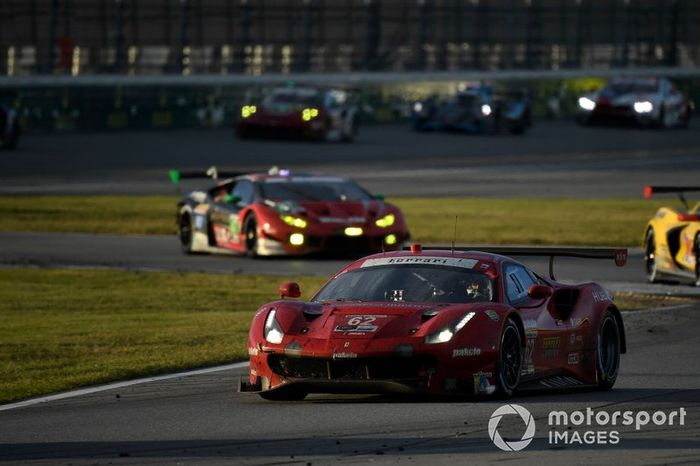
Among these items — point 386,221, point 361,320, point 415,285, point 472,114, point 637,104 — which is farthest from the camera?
point 637,104

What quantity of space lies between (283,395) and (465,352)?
1.31 meters

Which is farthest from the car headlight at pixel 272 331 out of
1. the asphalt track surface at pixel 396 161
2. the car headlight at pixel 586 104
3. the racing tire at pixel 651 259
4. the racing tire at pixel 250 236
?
the car headlight at pixel 586 104

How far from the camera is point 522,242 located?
2712cm

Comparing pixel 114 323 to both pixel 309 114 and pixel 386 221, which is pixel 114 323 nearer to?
pixel 386 221

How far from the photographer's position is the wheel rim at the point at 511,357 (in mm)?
11633

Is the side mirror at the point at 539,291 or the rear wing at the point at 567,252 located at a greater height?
the rear wing at the point at 567,252

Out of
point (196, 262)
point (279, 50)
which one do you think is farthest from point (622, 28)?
point (196, 262)

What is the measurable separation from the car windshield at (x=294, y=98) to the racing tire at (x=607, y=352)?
36.3 meters

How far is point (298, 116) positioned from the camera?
49750mm

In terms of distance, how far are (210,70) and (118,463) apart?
1723 inches

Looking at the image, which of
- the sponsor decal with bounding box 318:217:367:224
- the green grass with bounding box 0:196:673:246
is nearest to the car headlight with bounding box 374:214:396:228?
the sponsor decal with bounding box 318:217:367:224

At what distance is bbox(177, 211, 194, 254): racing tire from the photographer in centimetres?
2619

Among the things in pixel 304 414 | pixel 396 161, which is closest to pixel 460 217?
pixel 396 161

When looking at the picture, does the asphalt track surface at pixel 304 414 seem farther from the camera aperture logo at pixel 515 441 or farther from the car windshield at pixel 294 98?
the car windshield at pixel 294 98
